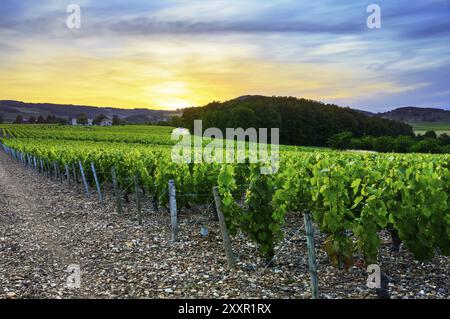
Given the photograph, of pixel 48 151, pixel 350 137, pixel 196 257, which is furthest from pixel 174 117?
pixel 196 257

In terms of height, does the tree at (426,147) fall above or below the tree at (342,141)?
below

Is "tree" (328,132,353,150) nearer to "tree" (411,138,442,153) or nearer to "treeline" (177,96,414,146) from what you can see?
"treeline" (177,96,414,146)

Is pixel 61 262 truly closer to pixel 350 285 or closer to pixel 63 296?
pixel 63 296

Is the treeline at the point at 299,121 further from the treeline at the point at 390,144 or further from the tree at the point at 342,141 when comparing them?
the treeline at the point at 390,144

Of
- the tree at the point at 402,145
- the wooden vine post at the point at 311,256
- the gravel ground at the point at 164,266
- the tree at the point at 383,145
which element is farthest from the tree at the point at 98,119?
the wooden vine post at the point at 311,256

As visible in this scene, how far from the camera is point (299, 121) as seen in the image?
91625mm

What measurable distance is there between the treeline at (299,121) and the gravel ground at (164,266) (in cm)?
7298

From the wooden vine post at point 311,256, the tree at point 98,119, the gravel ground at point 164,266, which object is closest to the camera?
the wooden vine post at point 311,256

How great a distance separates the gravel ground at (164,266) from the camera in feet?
23.2

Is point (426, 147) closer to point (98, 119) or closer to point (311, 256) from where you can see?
point (311, 256)

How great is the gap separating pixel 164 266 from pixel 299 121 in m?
85.5

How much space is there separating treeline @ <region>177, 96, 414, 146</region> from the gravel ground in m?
73.0

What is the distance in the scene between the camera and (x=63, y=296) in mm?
6957

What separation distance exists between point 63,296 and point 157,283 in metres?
1.52
